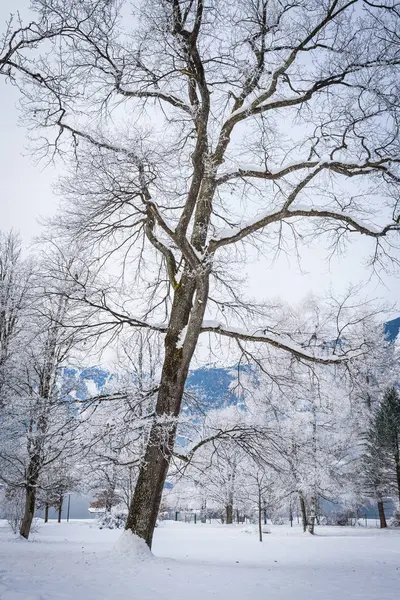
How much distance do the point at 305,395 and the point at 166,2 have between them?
23.8ft

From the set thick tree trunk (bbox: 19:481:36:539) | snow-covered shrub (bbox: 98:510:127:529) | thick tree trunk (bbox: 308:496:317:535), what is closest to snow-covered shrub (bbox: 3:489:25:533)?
thick tree trunk (bbox: 19:481:36:539)

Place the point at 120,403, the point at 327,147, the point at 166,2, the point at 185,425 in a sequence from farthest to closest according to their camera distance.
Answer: the point at 327,147 → the point at 120,403 → the point at 185,425 → the point at 166,2

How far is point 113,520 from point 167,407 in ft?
69.3

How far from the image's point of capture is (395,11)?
19.4 feet

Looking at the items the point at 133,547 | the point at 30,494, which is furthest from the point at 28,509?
the point at 133,547

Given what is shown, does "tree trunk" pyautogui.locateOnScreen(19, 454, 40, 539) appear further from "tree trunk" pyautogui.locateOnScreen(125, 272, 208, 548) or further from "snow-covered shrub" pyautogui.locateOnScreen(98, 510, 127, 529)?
"snow-covered shrub" pyautogui.locateOnScreen(98, 510, 127, 529)

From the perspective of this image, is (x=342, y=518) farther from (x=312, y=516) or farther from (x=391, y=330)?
(x=391, y=330)

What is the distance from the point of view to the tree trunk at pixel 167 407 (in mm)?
5883

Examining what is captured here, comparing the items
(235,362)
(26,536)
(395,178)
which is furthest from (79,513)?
(395,178)

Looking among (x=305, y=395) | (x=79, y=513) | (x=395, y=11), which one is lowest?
(x=79, y=513)

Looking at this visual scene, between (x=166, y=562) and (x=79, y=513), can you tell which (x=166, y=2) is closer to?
(x=166, y=562)

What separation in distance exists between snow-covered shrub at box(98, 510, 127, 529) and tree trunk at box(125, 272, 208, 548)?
2033cm

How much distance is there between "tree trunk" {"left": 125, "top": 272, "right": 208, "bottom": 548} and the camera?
232 inches

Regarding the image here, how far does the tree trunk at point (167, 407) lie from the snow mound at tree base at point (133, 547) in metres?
0.08
